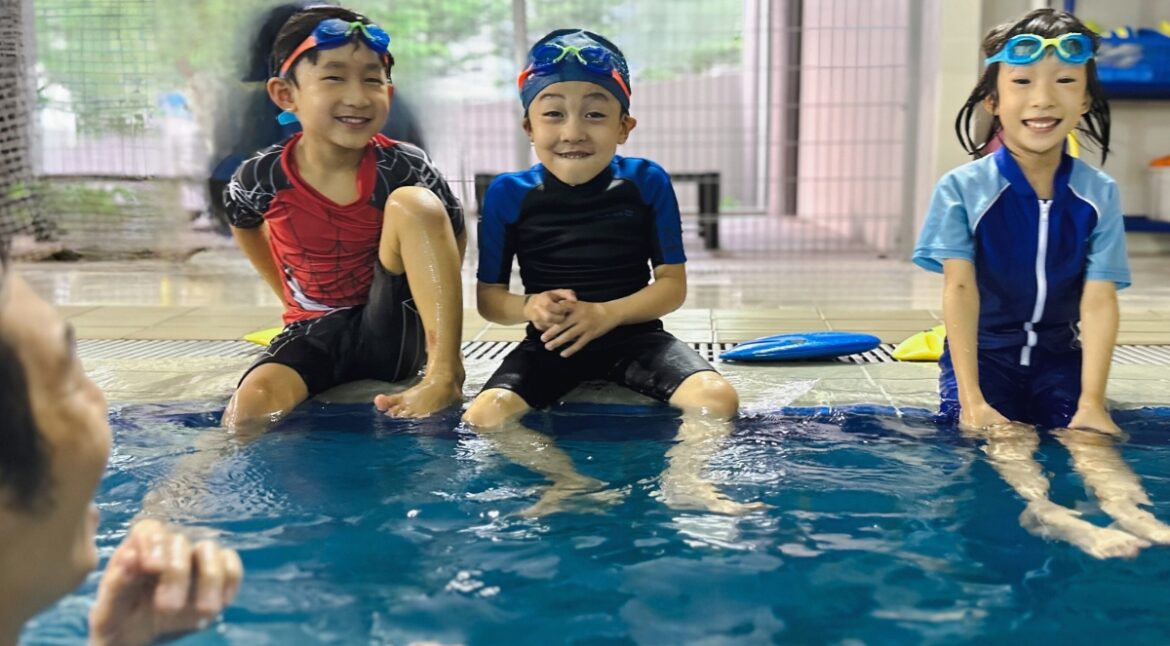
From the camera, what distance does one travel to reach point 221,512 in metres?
2.14

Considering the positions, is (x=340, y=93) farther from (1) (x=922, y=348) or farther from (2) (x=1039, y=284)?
(1) (x=922, y=348)

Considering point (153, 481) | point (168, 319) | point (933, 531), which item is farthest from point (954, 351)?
point (168, 319)

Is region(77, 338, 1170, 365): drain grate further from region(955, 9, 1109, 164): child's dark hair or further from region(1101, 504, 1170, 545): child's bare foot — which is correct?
region(1101, 504, 1170, 545): child's bare foot

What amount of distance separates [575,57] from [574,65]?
0.02 metres

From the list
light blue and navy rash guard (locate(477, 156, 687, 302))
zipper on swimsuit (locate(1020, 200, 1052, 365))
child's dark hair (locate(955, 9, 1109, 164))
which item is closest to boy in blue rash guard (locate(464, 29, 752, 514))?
light blue and navy rash guard (locate(477, 156, 687, 302))

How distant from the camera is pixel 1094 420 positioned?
2.59m

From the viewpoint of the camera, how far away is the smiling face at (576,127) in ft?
9.50

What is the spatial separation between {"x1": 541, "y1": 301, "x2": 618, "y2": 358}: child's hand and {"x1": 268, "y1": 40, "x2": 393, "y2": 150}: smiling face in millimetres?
822

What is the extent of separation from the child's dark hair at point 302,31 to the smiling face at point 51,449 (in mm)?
2233

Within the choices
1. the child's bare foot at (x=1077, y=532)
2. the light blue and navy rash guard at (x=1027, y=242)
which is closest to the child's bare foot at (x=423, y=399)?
the light blue and navy rash guard at (x=1027, y=242)

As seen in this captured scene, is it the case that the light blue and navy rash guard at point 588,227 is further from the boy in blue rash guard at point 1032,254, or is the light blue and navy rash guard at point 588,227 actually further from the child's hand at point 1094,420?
the child's hand at point 1094,420

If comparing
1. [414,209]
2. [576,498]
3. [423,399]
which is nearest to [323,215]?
[414,209]

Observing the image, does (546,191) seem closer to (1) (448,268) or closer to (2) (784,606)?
(1) (448,268)

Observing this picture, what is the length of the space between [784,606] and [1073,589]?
49 cm
